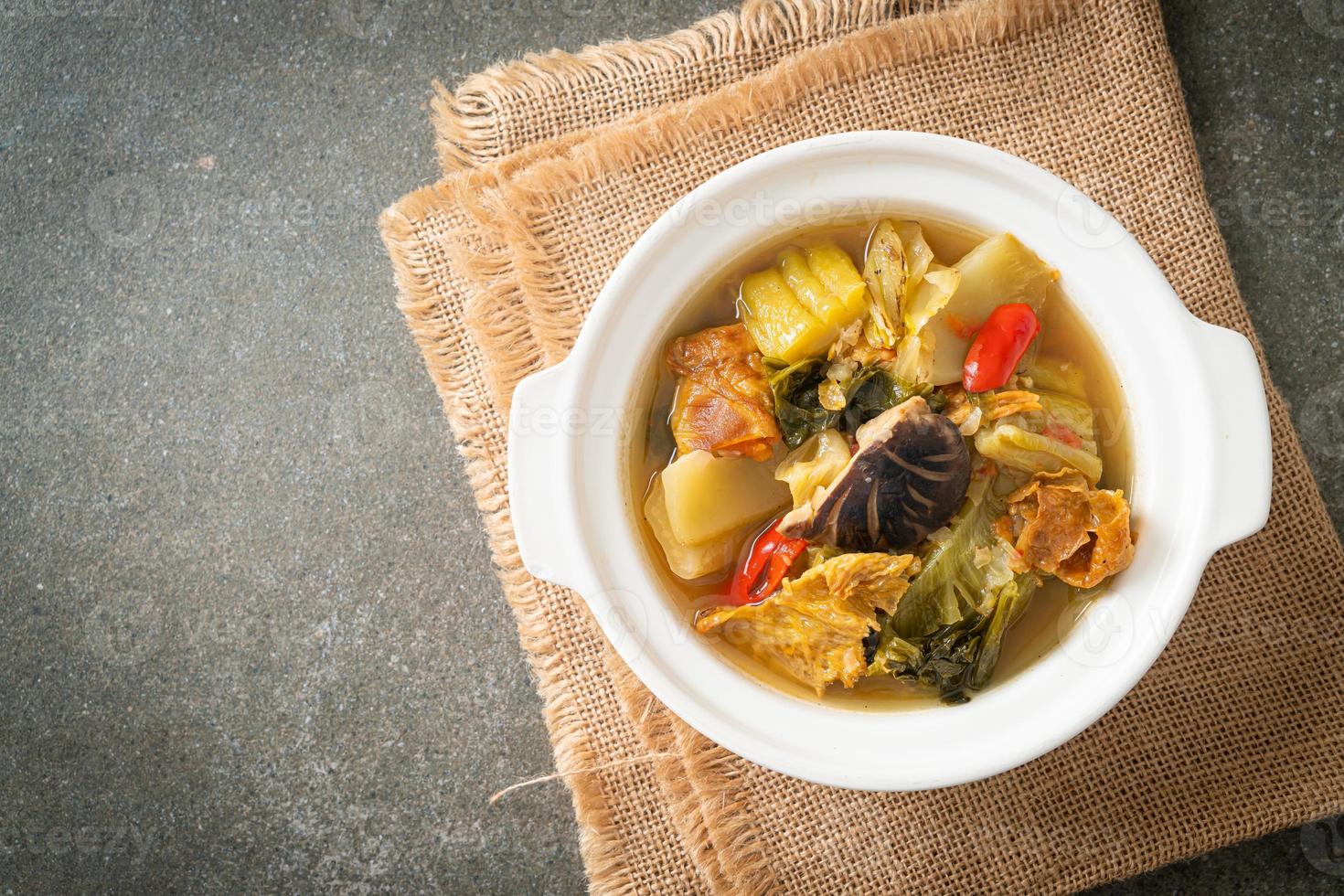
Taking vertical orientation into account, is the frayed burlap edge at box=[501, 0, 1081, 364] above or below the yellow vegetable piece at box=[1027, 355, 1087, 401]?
above

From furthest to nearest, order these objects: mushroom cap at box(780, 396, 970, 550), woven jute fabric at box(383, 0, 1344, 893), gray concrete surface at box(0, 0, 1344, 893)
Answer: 1. gray concrete surface at box(0, 0, 1344, 893)
2. woven jute fabric at box(383, 0, 1344, 893)
3. mushroom cap at box(780, 396, 970, 550)

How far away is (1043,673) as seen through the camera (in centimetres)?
175

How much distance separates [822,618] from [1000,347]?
605mm

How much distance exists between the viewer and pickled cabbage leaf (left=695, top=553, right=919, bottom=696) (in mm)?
1696

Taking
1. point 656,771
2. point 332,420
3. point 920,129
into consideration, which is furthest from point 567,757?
point 920,129

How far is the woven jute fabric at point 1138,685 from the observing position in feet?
6.91

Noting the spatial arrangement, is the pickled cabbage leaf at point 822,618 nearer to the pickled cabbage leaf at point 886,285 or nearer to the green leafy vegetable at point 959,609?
the green leafy vegetable at point 959,609

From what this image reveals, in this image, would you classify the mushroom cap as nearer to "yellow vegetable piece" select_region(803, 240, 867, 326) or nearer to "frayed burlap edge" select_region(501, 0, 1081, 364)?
"yellow vegetable piece" select_region(803, 240, 867, 326)

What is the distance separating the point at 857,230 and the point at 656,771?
4.13 feet

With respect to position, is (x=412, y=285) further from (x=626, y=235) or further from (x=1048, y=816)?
(x=1048, y=816)

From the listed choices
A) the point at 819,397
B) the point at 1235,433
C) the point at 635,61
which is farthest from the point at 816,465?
the point at 635,61

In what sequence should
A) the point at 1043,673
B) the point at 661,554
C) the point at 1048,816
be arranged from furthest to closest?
the point at 1048,816 → the point at 661,554 → the point at 1043,673

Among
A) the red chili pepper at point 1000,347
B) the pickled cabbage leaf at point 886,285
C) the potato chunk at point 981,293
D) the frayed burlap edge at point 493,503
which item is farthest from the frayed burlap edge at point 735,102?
the red chili pepper at point 1000,347

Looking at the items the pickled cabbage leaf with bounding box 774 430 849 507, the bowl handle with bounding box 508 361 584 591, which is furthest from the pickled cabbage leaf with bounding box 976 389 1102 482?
the bowl handle with bounding box 508 361 584 591
